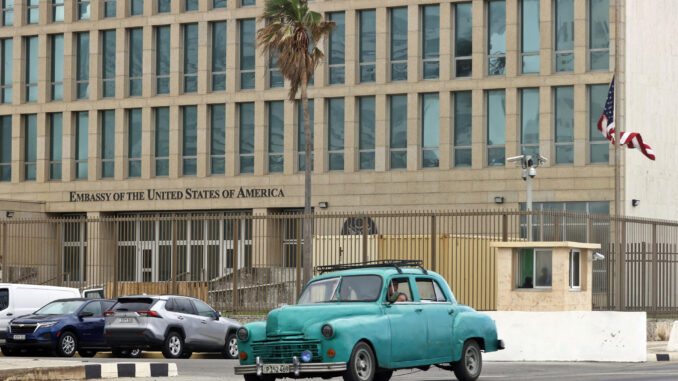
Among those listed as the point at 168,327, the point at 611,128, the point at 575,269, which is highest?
the point at 611,128

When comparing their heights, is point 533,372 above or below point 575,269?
below

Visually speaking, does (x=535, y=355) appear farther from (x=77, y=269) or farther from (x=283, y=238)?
(x=77, y=269)

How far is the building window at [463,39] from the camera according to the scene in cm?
4766

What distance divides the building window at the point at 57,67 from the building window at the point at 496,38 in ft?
61.8

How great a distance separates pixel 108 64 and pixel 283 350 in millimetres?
39727

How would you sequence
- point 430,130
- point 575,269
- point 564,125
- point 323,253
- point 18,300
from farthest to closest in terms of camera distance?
point 430,130 → point 564,125 → point 323,253 → point 18,300 → point 575,269

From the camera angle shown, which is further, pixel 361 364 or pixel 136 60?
pixel 136 60

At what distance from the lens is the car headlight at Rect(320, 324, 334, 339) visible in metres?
15.6

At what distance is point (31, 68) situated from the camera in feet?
182

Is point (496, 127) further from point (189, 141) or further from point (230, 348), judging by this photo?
point (230, 348)

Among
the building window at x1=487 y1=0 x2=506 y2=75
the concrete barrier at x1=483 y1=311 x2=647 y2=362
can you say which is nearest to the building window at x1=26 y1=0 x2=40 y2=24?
the building window at x1=487 y1=0 x2=506 y2=75

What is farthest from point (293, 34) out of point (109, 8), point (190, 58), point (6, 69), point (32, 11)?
point (6, 69)

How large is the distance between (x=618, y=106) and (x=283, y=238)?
58.0 feet

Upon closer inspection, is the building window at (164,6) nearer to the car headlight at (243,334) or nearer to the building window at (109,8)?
the building window at (109,8)
